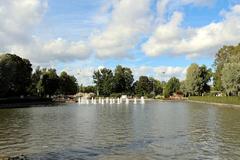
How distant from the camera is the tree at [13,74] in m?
97.8

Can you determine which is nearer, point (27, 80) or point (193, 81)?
point (27, 80)

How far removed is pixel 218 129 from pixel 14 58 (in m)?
92.8

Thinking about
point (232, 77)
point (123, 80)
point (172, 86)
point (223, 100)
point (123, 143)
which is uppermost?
point (123, 80)

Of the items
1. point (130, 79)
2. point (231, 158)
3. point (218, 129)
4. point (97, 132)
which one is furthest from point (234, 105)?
point (130, 79)

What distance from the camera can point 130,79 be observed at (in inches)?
7343

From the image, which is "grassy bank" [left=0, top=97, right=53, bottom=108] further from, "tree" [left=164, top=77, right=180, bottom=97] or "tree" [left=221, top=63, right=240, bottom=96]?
"tree" [left=164, top=77, right=180, bottom=97]

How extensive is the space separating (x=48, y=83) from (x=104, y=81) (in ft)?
117

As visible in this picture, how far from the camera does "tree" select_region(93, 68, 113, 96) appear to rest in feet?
588

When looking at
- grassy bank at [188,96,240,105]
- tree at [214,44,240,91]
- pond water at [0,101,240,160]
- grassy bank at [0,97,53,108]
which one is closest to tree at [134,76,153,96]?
tree at [214,44,240,91]

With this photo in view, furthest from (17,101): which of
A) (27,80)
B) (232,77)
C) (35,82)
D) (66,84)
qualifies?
(66,84)

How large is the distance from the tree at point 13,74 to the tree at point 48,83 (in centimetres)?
1679

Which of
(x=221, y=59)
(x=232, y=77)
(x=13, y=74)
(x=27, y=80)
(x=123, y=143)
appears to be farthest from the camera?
(x=27, y=80)

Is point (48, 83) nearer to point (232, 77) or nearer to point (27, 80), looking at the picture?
point (27, 80)

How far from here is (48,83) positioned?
15188cm
